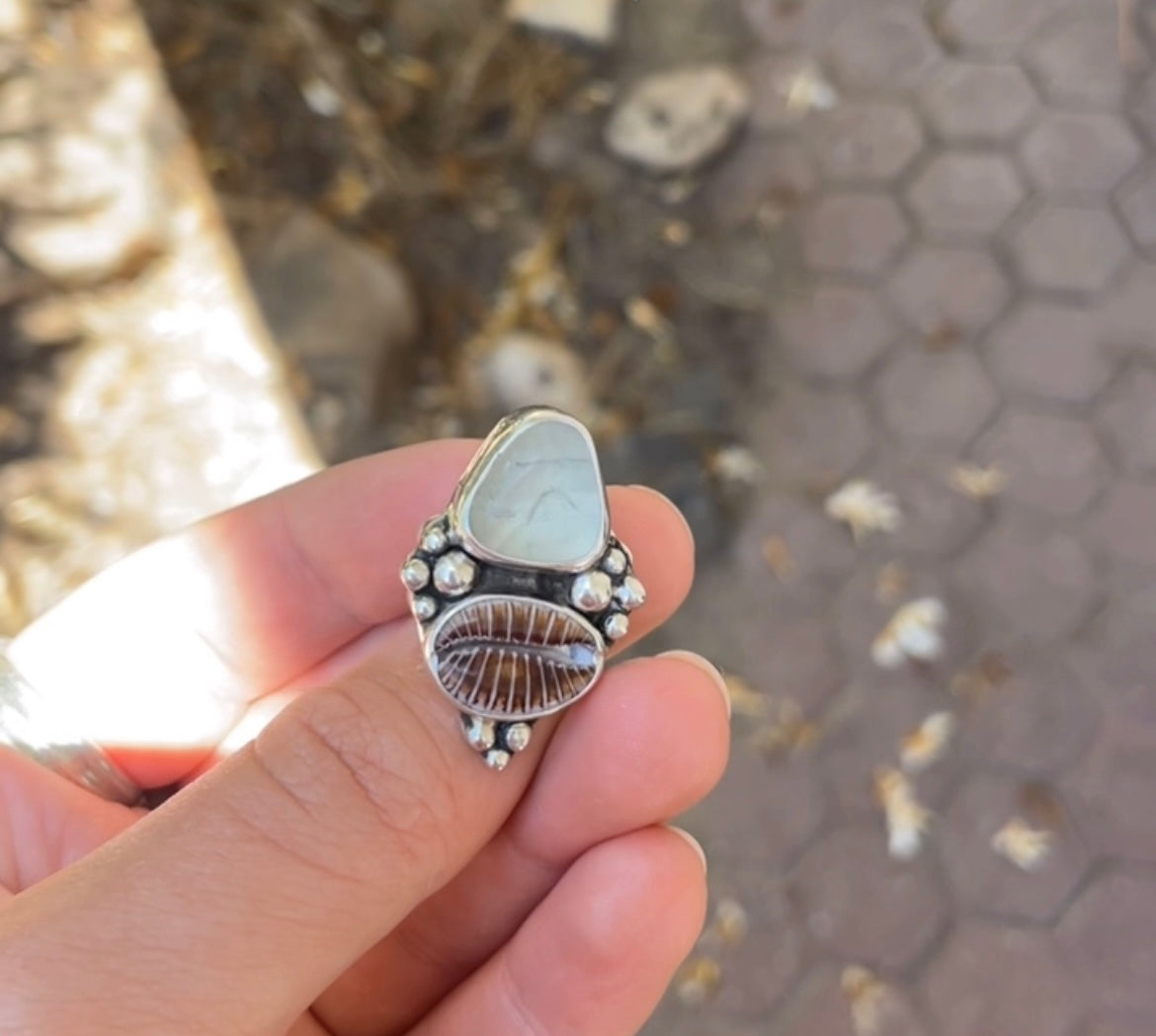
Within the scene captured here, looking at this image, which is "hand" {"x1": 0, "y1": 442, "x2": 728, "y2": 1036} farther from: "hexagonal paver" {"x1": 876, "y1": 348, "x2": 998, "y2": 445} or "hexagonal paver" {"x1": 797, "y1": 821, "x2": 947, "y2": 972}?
"hexagonal paver" {"x1": 876, "y1": 348, "x2": 998, "y2": 445}

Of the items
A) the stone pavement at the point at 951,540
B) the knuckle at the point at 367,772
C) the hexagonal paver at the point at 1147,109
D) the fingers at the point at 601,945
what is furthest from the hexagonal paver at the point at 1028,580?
the knuckle at the point at 367,772

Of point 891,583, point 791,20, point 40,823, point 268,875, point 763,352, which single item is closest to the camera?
point 268,875

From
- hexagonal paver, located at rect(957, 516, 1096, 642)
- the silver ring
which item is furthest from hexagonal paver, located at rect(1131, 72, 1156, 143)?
the silver ring

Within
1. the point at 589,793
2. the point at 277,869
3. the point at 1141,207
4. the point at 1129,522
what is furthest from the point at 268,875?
the point at 1141,207

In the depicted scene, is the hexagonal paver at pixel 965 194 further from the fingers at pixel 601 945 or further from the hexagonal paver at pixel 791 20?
the fingers at pixel 601 945

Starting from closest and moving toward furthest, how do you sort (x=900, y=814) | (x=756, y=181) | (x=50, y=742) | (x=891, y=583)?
1. (x=50, y=742)
2. (x=900, y=814)
3. (x=891, y=583)
4. (x=756, y=181)

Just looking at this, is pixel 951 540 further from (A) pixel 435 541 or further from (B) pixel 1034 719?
(A) pixel 435 541
